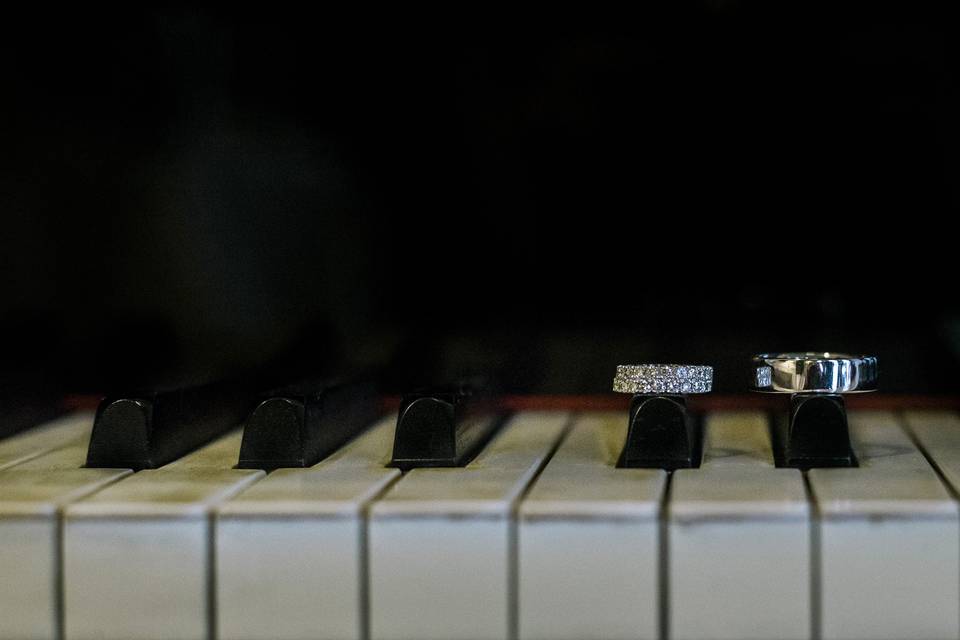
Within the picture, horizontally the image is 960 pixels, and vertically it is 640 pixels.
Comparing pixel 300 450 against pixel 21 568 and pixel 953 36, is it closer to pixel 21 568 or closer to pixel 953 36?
pixel 21 568

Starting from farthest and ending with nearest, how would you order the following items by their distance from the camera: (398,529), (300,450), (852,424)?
(852,424) → (300,450) → (398,529)

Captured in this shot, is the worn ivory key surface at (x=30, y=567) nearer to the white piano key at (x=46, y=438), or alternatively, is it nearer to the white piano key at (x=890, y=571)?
the white piano key at (x=46, y=438)

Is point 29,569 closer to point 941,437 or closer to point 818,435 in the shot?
point 818,435

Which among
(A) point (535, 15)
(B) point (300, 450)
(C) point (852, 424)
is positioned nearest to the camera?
(B) point (300, 450)

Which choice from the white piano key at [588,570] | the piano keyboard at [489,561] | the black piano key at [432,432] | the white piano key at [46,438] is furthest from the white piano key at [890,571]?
the white piano key at [46,438]

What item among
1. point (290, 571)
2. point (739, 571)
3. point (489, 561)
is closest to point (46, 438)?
point (290, 571)

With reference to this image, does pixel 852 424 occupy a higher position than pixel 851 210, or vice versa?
pixel 851 210

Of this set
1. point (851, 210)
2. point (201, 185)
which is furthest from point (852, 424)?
point (201, 185)
